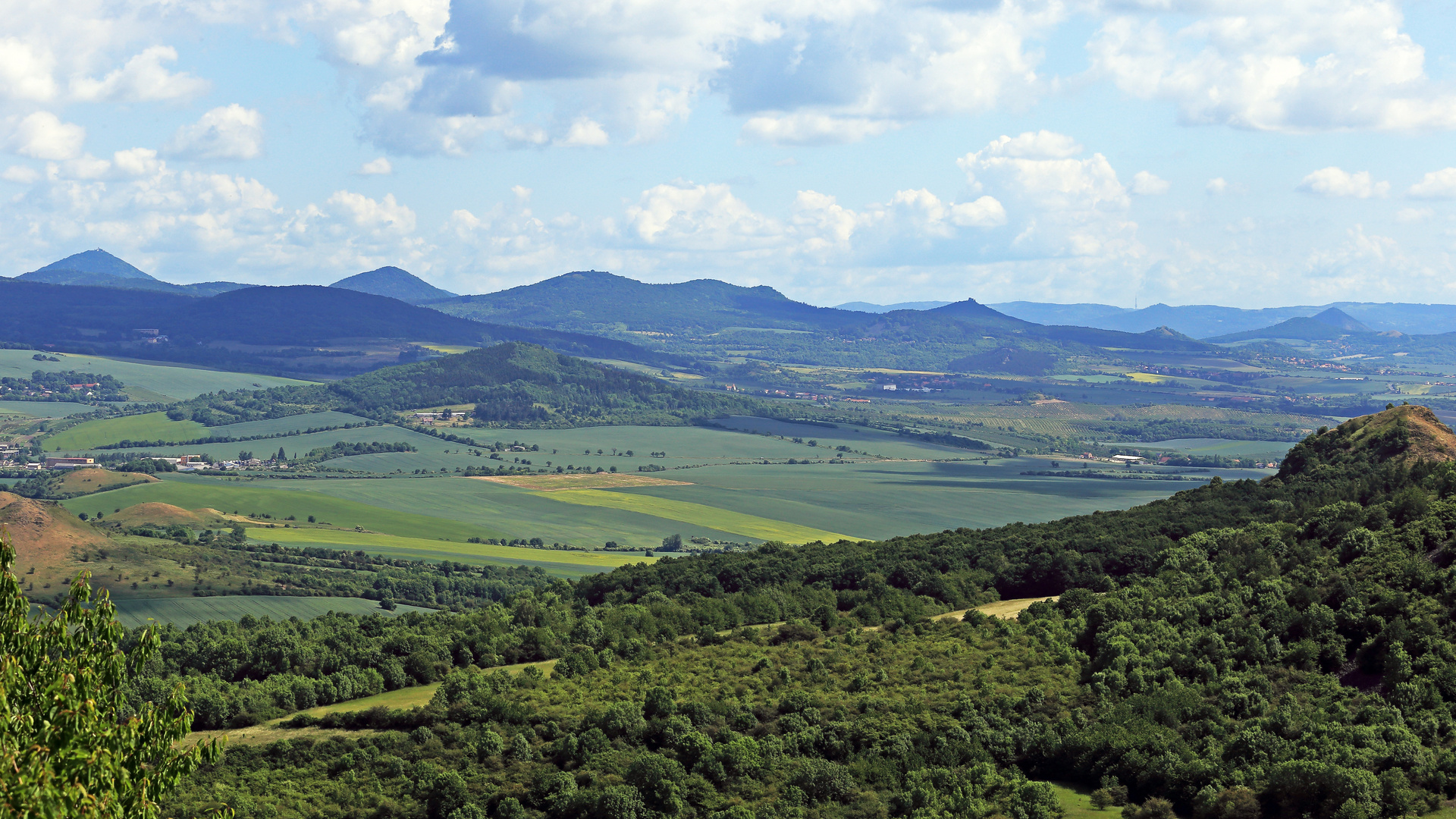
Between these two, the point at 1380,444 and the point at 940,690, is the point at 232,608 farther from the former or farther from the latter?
the point at 1380,444

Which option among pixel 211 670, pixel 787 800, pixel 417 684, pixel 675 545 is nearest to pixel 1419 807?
pixel 787 800

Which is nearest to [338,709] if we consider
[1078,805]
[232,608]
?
[1078,805]

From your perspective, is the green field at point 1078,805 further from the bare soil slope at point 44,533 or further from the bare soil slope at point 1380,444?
the bare soil slope at point 44,533

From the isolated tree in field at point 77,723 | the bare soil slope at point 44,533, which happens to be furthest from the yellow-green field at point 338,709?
the bare soil slope at point 44,533

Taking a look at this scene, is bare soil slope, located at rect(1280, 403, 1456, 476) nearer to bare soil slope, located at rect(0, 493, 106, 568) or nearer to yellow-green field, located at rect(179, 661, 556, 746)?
yellow-green field, located at rect(179, 661, 556, 746)

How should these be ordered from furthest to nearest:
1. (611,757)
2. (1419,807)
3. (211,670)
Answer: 1. (211,670)
2. (611,757)
3. (1419,807)

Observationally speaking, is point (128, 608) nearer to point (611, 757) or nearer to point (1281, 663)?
point (611, 757)
